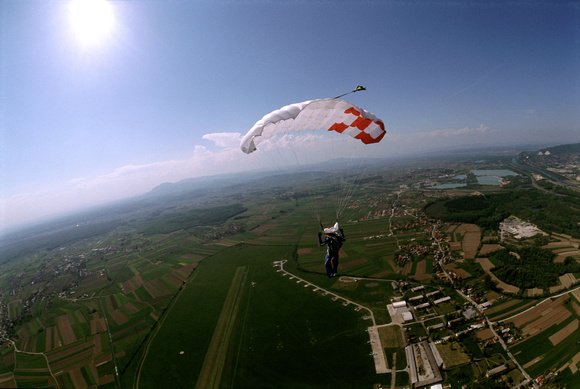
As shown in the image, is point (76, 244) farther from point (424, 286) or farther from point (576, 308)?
point (576, 308)

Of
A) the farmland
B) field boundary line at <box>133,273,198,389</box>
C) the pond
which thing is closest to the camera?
the farmland

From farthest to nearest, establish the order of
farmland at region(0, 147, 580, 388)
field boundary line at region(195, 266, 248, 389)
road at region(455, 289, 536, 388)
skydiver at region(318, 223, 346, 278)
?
field boundary line at region(195, 266, 248, 389)
farmland at region(0, 147, 580, 388)
road at region(455, 289, 536, 388)
skydiver at region(318, 223, 346, 278)

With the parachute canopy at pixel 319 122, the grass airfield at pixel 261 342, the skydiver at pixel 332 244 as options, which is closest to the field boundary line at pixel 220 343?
the grass airfield at pixel 261 342

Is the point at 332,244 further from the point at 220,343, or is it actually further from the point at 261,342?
the point at 220,343

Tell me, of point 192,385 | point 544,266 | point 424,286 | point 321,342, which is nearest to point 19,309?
point 192,385

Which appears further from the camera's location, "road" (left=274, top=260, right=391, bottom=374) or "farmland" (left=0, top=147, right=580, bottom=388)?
"farmland" (left=0, top=147, right=580, bottom=388)

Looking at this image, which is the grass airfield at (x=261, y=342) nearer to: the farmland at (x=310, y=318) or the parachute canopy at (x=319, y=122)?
the farmland at (x=310, y=318)

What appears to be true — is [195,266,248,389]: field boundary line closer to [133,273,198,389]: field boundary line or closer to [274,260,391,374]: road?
[133,273,198,389]: field boundary line

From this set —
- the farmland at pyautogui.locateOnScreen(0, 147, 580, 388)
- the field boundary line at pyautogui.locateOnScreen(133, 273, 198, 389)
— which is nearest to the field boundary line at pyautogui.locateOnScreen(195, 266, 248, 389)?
the farmland at pyautogui.locateOnScreen(0, 147, 580, 388)
